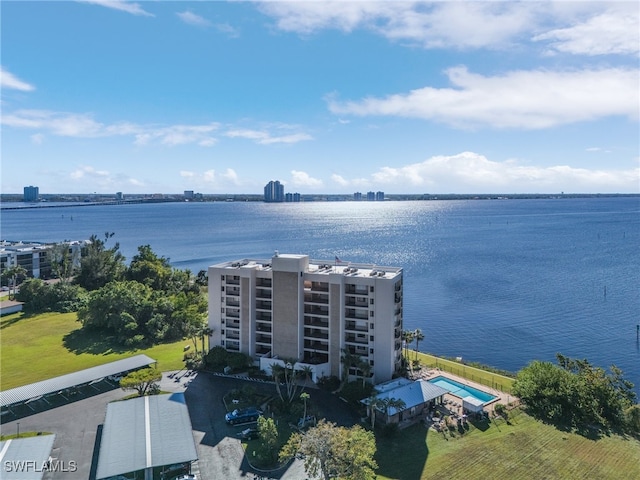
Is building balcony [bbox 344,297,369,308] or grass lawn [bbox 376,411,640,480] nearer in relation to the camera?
grass lawn [bbox 376,411,640,480]

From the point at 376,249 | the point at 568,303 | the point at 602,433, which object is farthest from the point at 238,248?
the point at 602,433

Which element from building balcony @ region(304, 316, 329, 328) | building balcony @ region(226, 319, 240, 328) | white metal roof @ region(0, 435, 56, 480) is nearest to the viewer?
white metal roof @ region(0, 435, 56, 480)

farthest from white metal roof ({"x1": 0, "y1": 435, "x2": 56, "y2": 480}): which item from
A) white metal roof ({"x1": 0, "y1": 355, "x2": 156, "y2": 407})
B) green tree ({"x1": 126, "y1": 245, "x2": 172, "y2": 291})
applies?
green tree ({"x1": 126, "y1": 245, "x2": 172, "y2": 291})

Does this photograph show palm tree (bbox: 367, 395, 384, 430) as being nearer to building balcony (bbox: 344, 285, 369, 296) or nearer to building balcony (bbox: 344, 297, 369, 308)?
building balcony (bbox: 344, 297, 369, 308)

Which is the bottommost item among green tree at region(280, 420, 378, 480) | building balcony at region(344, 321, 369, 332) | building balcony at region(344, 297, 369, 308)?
green tree at region(280, 420, 378, 480)

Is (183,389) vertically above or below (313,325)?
below

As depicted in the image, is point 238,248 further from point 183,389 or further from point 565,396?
point 565,396

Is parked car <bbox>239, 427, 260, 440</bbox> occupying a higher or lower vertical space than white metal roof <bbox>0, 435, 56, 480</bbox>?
lower
